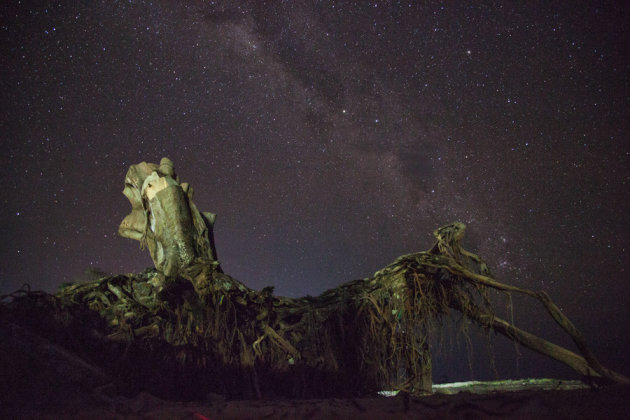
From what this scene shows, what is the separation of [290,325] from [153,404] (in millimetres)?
3323

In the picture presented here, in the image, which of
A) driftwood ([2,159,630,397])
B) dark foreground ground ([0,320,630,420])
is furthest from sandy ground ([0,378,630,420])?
driftwood ([2,159,630,397])

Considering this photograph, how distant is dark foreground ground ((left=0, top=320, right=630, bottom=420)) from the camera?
1.77 m

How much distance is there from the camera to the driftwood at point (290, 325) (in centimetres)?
448

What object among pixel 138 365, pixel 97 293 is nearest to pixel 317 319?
pixel 138 365

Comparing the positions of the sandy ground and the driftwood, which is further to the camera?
the driftwood

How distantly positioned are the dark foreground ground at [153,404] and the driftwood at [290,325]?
1979 millimetres

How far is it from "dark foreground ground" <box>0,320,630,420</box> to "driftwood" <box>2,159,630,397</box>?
6.49 ft

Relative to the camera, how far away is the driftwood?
4.48 m

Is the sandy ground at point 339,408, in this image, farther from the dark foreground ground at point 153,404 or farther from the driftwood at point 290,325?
the driftwood at point 290,325

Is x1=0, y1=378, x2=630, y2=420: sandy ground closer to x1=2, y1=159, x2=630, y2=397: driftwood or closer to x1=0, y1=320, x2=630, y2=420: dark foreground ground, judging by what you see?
x1=0, y1=320, x2=630, y2=420: dark foreground ground

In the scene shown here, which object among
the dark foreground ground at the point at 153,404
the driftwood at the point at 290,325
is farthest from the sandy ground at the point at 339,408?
the driftwood at the point at 290,325

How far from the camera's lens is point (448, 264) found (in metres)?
4.43

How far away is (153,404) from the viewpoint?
2.19m

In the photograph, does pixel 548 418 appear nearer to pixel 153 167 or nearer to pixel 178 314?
pixel 178 314
